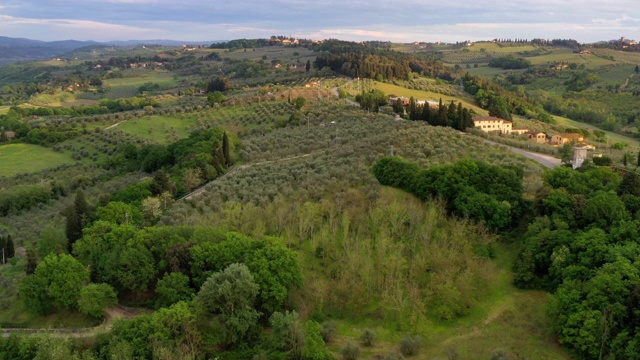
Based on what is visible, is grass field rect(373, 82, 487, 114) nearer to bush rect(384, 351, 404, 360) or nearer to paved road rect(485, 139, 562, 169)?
paved road rect(485, 139, 562, 169)

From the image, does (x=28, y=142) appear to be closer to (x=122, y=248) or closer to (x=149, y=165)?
(x=149, y=165)

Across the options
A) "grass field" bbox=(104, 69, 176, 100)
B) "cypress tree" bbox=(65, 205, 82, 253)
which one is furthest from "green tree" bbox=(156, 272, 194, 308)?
"grass field" bbox=(104, 69, 176, 100)

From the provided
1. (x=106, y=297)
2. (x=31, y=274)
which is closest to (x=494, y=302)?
(x=106, y=297)

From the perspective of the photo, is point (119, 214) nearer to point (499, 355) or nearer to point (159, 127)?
point (499, 355)

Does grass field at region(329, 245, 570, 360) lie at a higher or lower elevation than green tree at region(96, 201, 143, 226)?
lower

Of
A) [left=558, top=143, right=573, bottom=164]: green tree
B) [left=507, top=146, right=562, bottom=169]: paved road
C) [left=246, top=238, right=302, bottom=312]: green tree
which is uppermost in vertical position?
[left=558, top=143, right=573, bottom=164]: green tree

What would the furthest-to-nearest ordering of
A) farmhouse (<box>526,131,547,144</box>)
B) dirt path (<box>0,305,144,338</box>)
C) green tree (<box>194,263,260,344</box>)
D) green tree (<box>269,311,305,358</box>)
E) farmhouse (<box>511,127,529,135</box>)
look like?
farmhouse (<box>511,127,529,135</box>)
farmhouse (<box>526,131,547,144</box>)
dirt path (<box>0,305,144,338</box>)
green tree (<box>194,263,260,344</box>)
green tree (<box>269,311,305,358</box>)

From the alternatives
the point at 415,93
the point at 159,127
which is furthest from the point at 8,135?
the point at 415,93
